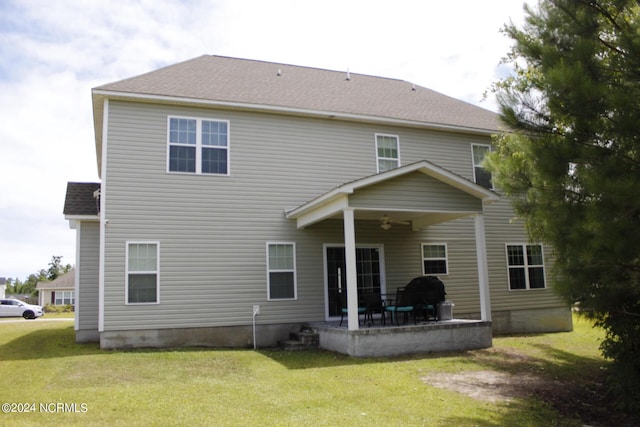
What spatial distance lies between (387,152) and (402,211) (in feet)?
Result: 12.5

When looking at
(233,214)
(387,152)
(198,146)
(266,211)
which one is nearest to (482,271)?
(387,152)

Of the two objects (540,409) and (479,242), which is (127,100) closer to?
(479,242)

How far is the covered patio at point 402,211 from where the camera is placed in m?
10.9

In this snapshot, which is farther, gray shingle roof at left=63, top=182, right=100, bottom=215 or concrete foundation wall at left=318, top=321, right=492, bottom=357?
gray shingle roof at left=63, top=182, right=100, bottom=215

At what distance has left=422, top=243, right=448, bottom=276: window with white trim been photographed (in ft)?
49.7

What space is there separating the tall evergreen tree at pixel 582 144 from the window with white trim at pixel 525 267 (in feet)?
28.7

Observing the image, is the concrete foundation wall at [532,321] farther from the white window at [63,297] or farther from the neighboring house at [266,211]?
the white window at [63,297]

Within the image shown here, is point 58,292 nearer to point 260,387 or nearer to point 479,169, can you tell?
point 479,169

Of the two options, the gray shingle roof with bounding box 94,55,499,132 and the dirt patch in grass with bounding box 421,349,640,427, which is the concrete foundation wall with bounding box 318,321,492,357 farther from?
the gray shingle roof with bounding box 94,55,499,132

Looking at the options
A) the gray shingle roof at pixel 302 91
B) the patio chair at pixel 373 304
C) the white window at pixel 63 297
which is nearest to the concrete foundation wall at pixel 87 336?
the gray shingle roof at pixel 302 91

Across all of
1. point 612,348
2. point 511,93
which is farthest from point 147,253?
point 612,348

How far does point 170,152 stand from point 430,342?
7729 mm

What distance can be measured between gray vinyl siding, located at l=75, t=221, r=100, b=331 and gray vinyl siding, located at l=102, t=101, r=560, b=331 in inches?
89.4

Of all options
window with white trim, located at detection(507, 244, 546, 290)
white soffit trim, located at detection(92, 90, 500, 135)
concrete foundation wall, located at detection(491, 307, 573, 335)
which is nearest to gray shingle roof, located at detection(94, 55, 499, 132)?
white soffit trim, located at detection(92, 90, 500, 135)
